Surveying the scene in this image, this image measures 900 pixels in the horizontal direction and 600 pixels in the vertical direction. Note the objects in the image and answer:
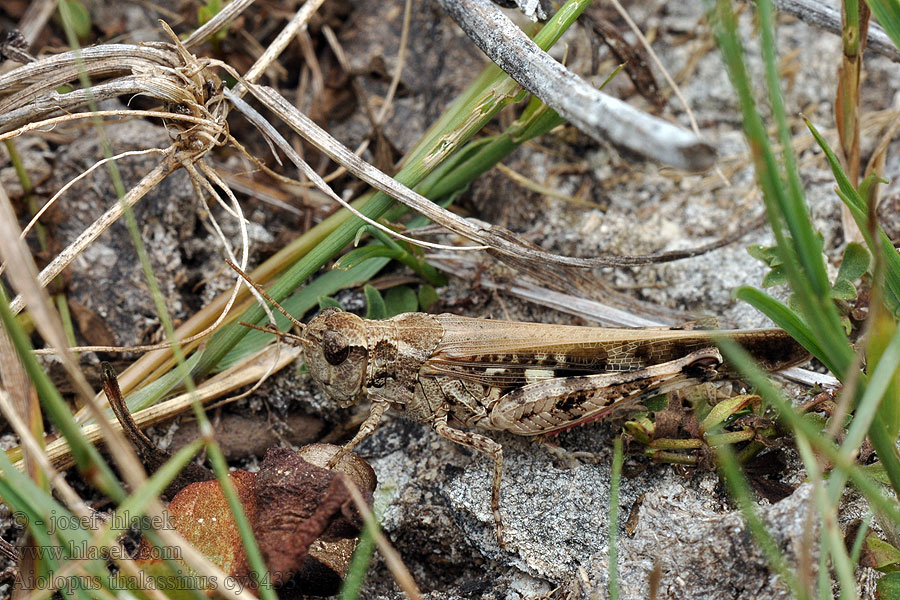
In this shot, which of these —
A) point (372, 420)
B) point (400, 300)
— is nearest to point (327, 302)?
point (400, 300)

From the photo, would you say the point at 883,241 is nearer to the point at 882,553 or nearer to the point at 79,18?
the point at 882,553

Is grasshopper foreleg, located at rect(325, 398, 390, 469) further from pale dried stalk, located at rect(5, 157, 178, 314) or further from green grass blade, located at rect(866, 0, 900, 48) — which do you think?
green grass blade, located at rect(866, 0, 900, 48)

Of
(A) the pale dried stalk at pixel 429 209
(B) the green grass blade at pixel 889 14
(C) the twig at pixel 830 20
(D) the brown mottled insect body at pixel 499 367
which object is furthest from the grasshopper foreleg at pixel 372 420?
(C) the twig at pixel 830 20

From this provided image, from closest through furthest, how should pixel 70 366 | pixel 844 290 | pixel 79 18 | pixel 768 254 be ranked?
pixel 70 366
pixel 844 290
pixel 768 254
pixel 79 18

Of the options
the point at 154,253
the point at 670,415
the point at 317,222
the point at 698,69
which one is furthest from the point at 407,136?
the point at 670,415

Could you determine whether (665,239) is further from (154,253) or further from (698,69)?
(154,253)

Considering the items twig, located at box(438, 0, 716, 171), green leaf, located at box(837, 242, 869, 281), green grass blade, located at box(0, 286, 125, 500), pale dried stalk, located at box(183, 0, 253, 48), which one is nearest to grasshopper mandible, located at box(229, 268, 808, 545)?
green leaf, located at box(837, 242, 869, 281)

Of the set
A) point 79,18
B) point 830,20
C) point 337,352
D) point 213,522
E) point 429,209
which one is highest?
point 79,18
